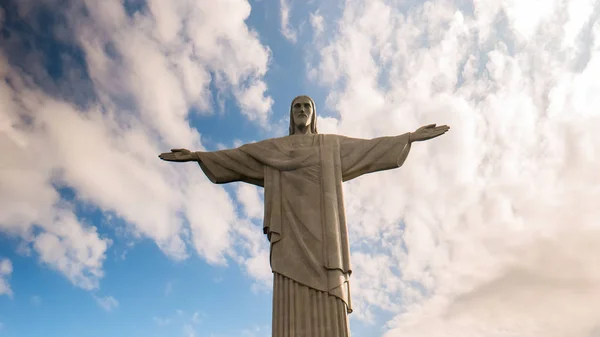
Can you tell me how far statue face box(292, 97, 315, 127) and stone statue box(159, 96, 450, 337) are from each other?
2cm

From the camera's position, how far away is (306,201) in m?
11.1

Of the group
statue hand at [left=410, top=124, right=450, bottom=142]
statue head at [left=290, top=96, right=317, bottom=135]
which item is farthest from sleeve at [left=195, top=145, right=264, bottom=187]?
statue hand at [left=410, top=124, right=450, bottom=142]

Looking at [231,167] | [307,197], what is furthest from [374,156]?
[231,167]

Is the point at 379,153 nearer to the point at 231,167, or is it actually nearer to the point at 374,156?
the point at 374,156

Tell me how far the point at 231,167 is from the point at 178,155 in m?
1.32

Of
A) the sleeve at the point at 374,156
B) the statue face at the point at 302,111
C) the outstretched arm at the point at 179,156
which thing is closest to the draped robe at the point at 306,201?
the sleeve at the point at 374,156

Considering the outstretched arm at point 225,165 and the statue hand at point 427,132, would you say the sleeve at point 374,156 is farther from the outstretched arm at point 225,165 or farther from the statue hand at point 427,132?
the outstretched arm at point 225,165

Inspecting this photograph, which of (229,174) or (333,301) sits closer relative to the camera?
(333,301)

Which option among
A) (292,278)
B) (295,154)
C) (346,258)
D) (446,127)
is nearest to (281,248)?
(292,278)

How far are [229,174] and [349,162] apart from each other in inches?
115

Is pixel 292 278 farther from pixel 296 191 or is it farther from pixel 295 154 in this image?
pixel 295 154

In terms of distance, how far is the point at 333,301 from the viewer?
984cm

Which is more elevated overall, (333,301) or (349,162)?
(349,162)

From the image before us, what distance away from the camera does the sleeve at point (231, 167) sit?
12125 mm
